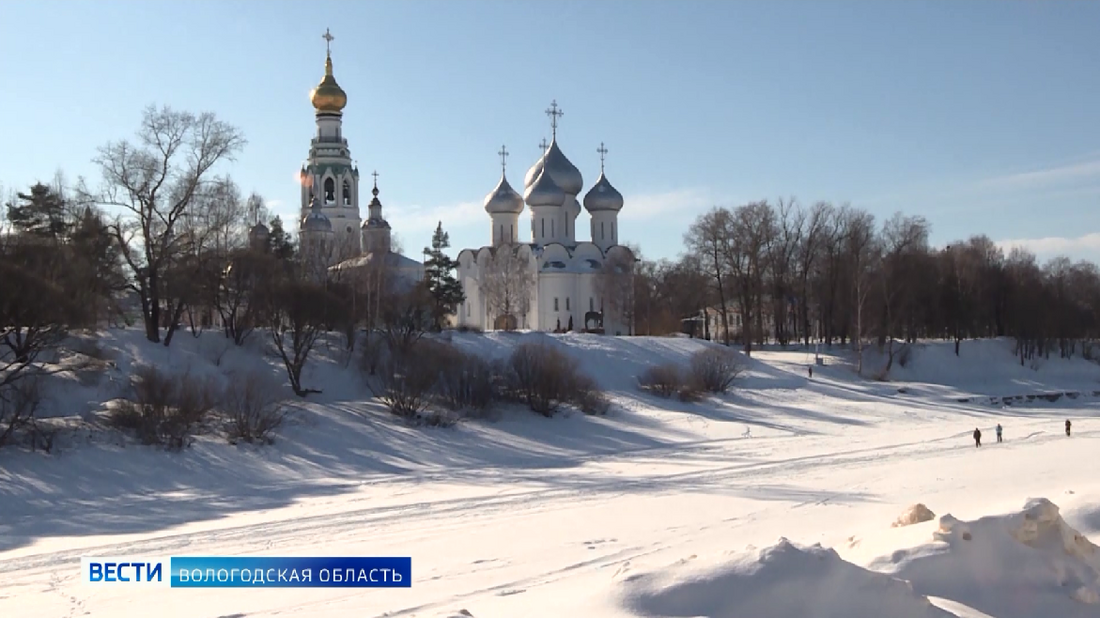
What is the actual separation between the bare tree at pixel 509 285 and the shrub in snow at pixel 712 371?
1636 cm

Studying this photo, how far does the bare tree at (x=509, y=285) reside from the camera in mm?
51656

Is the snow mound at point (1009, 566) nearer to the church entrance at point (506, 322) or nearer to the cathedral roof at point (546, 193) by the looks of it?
the church entrance at point (506, 322)

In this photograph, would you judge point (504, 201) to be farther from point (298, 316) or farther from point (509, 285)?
point (298, 316)

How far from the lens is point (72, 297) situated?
23.2 metres

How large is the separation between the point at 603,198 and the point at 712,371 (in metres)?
22.8

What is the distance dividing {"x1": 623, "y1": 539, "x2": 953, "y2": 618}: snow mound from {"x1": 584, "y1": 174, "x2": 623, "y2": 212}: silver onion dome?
47.1m

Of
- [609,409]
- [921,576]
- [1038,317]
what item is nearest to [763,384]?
[609,409]

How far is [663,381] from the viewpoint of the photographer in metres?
33.7

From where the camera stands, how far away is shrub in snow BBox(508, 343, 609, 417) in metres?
29.8

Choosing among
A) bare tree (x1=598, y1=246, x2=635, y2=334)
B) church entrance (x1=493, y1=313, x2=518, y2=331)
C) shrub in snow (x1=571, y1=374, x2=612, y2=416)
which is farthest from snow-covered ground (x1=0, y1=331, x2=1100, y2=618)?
bare tree (x1=598, y1=246, x2=635, y2=334)

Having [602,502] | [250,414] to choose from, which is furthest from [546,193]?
[602,502]

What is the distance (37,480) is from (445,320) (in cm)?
2878

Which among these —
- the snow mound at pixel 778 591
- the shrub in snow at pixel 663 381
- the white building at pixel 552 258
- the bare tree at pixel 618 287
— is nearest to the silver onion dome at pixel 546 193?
the white building at pixel 552 258

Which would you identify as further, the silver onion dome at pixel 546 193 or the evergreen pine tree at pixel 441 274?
the silver onion dome at pixel 546 193
